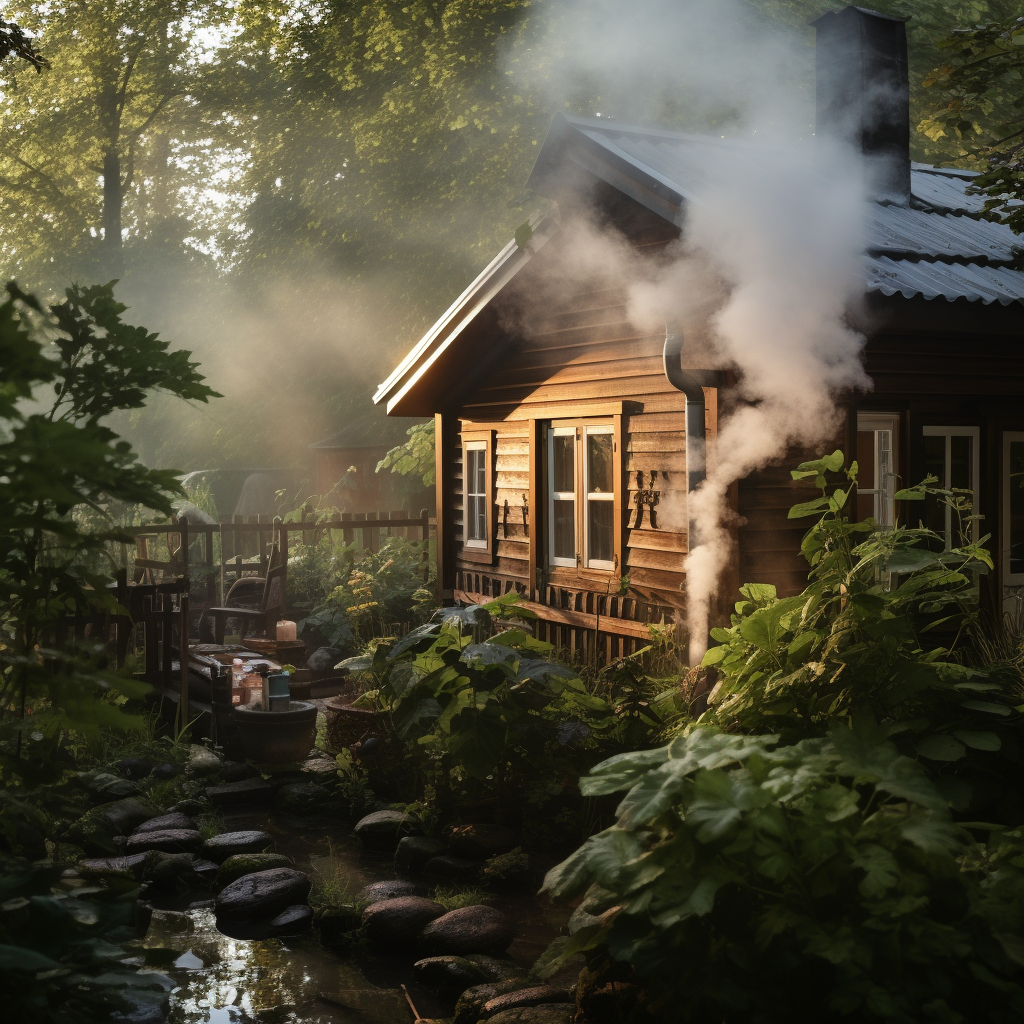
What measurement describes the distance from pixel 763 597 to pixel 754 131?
18.3 metres

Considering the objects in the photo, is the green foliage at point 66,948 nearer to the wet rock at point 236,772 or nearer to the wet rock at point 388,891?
the wet rock at point 388,891

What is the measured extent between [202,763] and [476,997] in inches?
170

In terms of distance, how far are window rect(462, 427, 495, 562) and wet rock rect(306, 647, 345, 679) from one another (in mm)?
2172

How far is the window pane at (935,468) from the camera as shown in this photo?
8453mm

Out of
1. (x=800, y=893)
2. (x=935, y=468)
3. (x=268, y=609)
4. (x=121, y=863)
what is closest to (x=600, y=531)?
(x=935, y=468)

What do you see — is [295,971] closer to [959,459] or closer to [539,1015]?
[539,1015]

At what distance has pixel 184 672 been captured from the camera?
920 centimetres

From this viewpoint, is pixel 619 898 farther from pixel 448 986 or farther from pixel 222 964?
pixel 222 964

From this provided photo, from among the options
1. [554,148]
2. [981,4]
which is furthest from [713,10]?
[554,148]

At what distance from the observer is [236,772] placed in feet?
27.7

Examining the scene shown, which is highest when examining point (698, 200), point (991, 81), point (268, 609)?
point (991, 81)

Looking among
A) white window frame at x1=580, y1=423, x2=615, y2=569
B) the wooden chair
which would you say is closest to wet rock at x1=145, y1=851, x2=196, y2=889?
white window frame at x1=580, y1=423, x2=615, y2=569

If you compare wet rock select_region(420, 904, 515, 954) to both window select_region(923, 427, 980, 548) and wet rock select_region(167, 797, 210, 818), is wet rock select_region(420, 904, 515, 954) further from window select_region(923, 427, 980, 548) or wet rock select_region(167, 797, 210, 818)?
window select_region(923, 427, 980, 548)

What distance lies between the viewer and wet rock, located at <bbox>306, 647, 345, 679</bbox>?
12844mm
